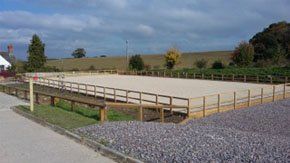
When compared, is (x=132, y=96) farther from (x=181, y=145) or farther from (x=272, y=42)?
(x=272, y=42)

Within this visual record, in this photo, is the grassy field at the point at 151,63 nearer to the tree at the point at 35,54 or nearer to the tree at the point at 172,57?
the tree at the point at 172,57

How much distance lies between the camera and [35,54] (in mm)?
77875

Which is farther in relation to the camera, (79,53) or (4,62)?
(79,53)

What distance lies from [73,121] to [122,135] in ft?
10.5

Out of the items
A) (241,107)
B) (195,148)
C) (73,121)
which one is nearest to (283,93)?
(241,107)

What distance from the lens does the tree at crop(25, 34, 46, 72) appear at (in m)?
77.3

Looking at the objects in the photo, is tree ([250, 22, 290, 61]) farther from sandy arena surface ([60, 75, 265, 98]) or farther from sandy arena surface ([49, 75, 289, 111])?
sandy arena surface ([49, 75, 289, 111])

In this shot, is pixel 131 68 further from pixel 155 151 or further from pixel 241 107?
pixel 155 151

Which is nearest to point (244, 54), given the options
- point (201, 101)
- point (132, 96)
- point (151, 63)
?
point (132, 96)

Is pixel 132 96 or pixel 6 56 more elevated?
pixel 6 56

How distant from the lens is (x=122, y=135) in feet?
32.5

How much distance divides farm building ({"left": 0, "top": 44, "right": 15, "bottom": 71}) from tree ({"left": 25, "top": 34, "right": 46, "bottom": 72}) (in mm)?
7797

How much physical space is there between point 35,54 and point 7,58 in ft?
43.9

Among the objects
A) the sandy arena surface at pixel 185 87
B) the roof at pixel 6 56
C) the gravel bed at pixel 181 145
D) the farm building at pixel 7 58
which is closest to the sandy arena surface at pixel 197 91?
the sandy arena surface at pixel 185 87
